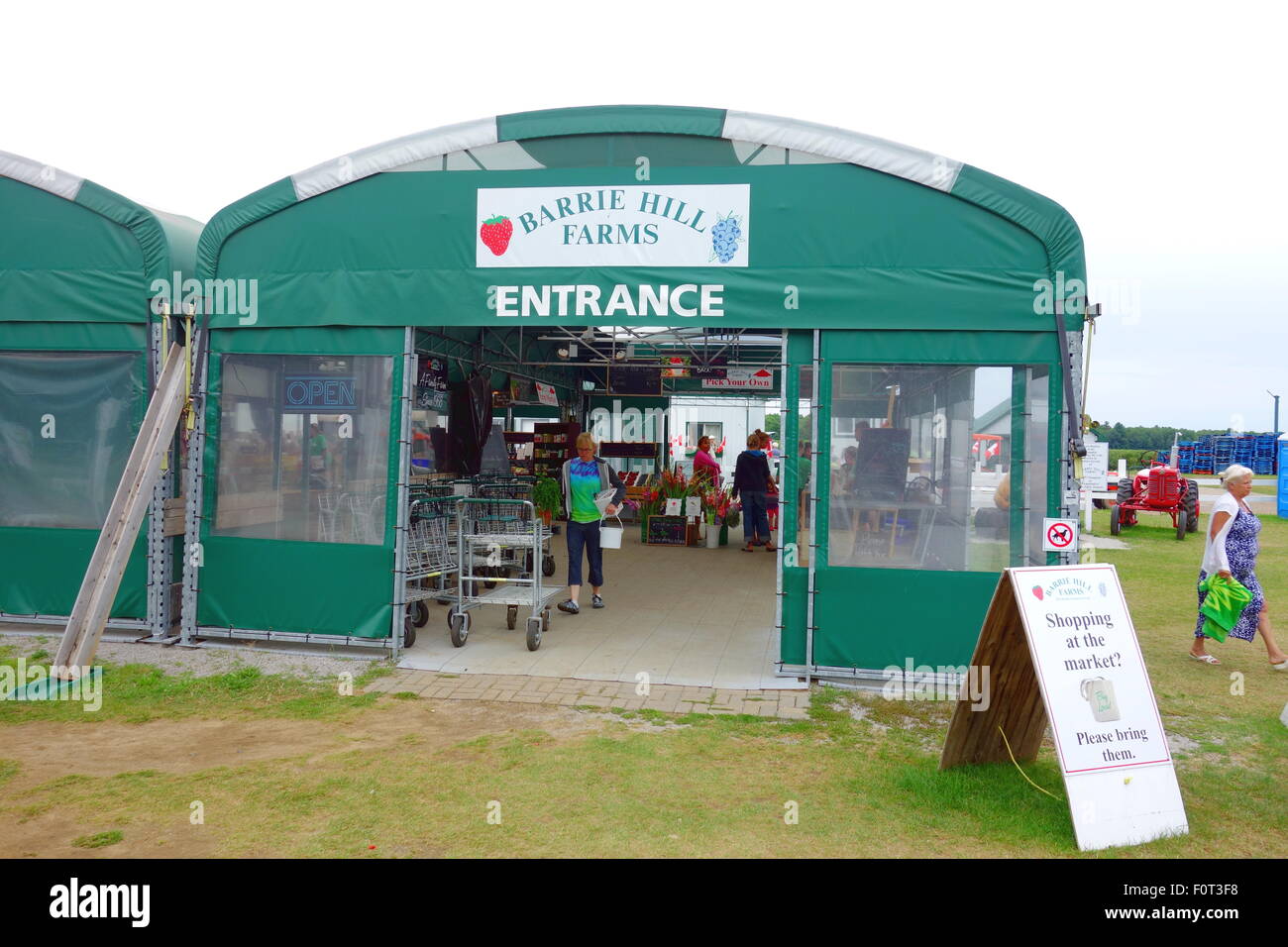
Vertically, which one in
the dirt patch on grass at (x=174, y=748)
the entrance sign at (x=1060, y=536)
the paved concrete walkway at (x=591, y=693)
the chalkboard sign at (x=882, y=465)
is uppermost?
the chalkboard sign at (x=882, y=465)

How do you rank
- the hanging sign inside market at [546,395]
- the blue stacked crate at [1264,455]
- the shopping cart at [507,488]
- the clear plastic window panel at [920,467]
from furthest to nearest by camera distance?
the blue stacked crate at [1264,455] → the hanging sign inside market at [546,395] → the shopping cart at [507,488] → the clear plastic window panel at [920,467]

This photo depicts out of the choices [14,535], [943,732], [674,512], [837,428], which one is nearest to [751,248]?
[837,428]

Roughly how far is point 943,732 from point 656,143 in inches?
193

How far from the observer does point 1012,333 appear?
6.95 metres

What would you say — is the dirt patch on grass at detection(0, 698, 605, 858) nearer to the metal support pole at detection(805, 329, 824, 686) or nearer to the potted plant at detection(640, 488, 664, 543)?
the metal support pole at detection(805, 329, 824, 686)

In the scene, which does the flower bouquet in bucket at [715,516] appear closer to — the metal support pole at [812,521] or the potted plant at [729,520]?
the potted plant at [729,520]

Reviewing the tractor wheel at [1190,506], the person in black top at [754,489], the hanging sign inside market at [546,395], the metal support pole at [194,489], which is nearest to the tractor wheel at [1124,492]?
the tractor wheel at [1190,506]

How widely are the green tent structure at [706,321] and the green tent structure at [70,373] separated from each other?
604 millimetres

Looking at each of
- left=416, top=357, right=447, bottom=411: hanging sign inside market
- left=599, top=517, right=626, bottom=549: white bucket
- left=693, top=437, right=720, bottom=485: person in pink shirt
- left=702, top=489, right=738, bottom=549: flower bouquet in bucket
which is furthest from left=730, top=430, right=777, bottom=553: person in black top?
left=599, top=517, right=626, bottom=549: white bucket

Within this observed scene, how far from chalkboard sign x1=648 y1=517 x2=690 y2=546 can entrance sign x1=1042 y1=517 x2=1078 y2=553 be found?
31.3 feet

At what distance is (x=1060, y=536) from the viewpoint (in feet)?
21.7

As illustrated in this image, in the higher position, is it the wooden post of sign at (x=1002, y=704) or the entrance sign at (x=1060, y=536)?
the entrance sign at (x=1060, y=536)

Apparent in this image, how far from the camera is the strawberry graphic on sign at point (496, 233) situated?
759 centimetres

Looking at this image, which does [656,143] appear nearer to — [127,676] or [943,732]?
[943,732]
